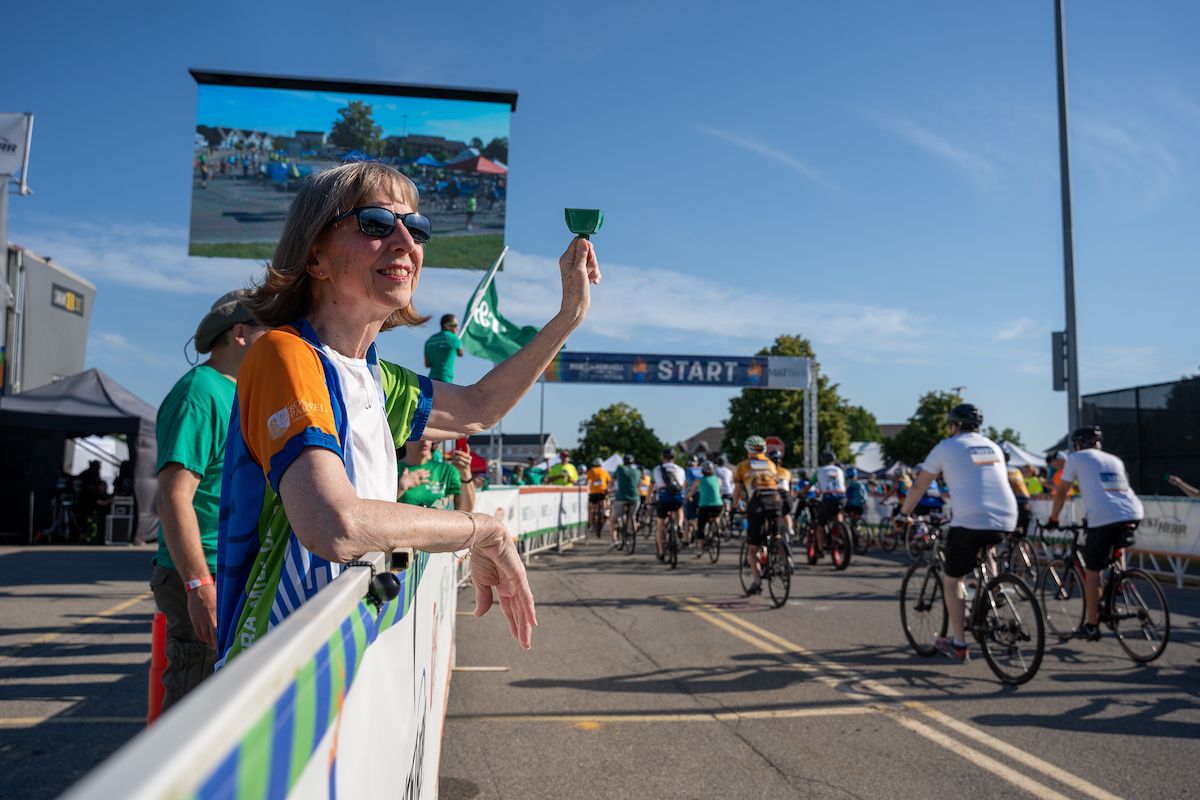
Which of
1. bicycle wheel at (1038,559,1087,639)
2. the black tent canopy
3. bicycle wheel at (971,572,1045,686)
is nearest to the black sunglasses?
bicycle wheel at (971,572,1045,686)

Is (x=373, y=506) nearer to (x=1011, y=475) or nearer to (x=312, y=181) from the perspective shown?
(x=312, y=181)

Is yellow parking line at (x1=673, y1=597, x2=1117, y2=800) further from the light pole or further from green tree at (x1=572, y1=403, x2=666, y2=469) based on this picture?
green tree at (x1=572, y1=403, x2=666, y2=469)

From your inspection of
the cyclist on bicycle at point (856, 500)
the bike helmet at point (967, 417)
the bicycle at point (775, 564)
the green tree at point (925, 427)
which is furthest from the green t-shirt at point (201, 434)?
the green tree at point (925, 427)

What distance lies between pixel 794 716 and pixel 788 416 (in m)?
57.6

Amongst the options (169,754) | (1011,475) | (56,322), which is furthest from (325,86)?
(169,754)

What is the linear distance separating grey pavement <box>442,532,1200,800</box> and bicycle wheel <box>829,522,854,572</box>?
222 inches

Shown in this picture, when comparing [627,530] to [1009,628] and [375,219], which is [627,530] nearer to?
[1009,628]

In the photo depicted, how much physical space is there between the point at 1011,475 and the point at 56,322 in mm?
22965

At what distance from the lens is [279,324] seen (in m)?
1.95

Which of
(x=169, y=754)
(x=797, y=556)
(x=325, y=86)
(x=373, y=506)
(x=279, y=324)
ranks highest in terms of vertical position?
(x=325, y=86)

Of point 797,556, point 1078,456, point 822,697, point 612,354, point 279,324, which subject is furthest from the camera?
point 612,354

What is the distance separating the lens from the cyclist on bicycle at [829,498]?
52.1ft

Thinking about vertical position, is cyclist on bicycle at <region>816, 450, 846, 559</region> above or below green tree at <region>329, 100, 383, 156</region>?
below

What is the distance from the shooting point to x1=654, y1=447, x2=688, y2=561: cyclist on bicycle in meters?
16.1
